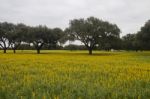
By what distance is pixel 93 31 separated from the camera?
69.3 metres

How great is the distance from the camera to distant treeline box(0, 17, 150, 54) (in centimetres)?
6881

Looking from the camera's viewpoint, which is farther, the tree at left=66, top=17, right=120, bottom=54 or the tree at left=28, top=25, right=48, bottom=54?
the tree at left=28, top=25, right=48, bottom=54

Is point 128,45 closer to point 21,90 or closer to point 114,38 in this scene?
point 114,38

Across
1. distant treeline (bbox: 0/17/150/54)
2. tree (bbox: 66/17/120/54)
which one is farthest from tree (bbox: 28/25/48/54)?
tree (bbox: 66/17/120/54)

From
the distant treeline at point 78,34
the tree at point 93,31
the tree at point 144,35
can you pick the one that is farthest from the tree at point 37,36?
the tree at point 144,35

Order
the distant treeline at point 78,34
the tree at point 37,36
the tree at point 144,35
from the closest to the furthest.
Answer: the tree at point 144,35 → the distant treeline at point 78,34 → the tree at point 37,36

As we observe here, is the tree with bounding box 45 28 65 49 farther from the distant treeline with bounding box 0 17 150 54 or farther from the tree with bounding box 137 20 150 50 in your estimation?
the tree with bounding box 137 20 150 50

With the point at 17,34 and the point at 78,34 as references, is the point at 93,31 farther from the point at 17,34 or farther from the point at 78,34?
the point at 17,34

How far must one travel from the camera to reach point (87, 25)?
230ft

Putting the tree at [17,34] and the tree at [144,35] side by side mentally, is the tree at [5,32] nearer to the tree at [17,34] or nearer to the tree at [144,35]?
the tree at [17,34]

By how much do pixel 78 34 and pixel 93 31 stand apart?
3970 millimetres

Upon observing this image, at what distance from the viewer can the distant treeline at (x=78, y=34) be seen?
68.8 meters

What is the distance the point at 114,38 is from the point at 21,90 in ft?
203

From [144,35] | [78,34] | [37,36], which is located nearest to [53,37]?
[37,36]
